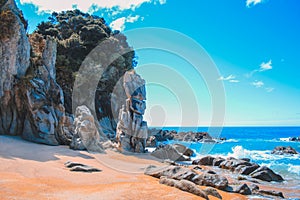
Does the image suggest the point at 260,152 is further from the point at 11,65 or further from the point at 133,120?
the point at 11,65

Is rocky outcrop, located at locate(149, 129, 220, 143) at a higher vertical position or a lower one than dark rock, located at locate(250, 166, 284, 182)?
higher

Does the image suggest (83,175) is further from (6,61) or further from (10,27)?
(10,27)

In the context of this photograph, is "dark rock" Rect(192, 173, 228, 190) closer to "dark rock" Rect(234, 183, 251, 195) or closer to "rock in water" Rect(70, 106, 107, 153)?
"dark rock" Rect(234, 183, 251, 195)

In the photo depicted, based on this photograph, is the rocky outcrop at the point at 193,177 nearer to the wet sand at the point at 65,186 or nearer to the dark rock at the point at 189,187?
the wet sand at the point at 65,186

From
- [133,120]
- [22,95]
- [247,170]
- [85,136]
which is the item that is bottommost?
[247,170]

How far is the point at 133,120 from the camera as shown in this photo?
18.4 meters

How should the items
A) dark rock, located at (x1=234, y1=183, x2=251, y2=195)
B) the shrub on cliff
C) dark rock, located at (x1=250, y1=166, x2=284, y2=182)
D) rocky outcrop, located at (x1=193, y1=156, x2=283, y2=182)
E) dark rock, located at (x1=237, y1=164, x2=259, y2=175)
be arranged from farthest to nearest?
the shrub on cliff < dark rock, located at (x1=237, y1=164, x2=259, y2=175) < rocky outcrop, located at (x1=193, y1=156, x2=283, y2=182) < dark rock, located at (x1=250, y1=166, x2=284, y2=182) < dark rock, located at (x1=234, y1=183, x2=251, y2=195)

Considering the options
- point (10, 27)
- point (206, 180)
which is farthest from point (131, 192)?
point (10, 27)

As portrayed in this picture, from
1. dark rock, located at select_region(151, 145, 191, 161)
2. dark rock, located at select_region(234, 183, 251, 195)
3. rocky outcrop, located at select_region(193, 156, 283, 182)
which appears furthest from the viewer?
dark rock, located at select_region(151, 145, 191, 161)

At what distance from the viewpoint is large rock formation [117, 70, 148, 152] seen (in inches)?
712

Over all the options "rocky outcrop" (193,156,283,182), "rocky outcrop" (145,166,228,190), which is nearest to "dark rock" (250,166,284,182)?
"rocky outcrop" (193,156,283,182)

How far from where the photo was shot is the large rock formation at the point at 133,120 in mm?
18094

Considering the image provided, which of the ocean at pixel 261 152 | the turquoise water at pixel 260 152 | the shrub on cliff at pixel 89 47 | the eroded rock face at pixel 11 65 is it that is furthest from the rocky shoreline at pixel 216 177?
the shrub on cliff at pixel 89 47

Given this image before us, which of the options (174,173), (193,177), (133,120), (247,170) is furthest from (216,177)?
(133,120)
